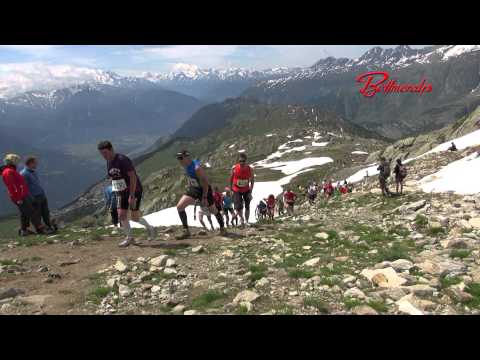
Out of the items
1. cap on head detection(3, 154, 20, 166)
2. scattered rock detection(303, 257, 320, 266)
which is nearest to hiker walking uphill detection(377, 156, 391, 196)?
scattered rock detection(303, 257, 320, 266)

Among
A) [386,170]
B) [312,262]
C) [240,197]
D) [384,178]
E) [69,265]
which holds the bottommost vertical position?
[312,262]

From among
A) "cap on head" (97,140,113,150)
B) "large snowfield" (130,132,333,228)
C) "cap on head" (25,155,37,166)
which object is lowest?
"large snowfield" (130,132,333,228)

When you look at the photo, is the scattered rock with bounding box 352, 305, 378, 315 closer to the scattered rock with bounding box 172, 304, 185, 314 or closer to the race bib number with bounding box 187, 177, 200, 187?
the scattered rock with bounding box 172, 304, 185, 314

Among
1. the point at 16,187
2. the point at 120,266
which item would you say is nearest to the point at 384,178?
the point at 120,266

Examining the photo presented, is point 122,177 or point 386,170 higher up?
point 122,177

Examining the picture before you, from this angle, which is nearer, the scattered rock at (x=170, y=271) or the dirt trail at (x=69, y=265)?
the dirt trail at (x=69, y=265)

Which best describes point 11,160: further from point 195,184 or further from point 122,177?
point 195,184

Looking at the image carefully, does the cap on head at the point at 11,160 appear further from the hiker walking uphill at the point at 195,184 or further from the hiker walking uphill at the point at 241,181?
the hiker walking uphill at the point at 241,181

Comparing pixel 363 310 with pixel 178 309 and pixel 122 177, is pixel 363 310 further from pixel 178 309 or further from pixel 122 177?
pixel 122 177

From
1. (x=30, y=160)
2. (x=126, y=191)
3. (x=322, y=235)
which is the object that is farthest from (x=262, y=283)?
(x=30, y=160)

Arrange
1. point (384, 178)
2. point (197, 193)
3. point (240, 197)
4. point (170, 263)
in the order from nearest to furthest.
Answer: point (170, 263) < point (197, 193) < point (240, 197) < point (384, 178)

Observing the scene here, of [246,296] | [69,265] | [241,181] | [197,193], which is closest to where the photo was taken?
[246,296]

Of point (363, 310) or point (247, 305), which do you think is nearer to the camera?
point (363, 310)

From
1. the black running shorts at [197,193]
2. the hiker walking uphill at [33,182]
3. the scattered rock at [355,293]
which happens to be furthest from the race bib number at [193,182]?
the hiker walking uphill at [33,182]
